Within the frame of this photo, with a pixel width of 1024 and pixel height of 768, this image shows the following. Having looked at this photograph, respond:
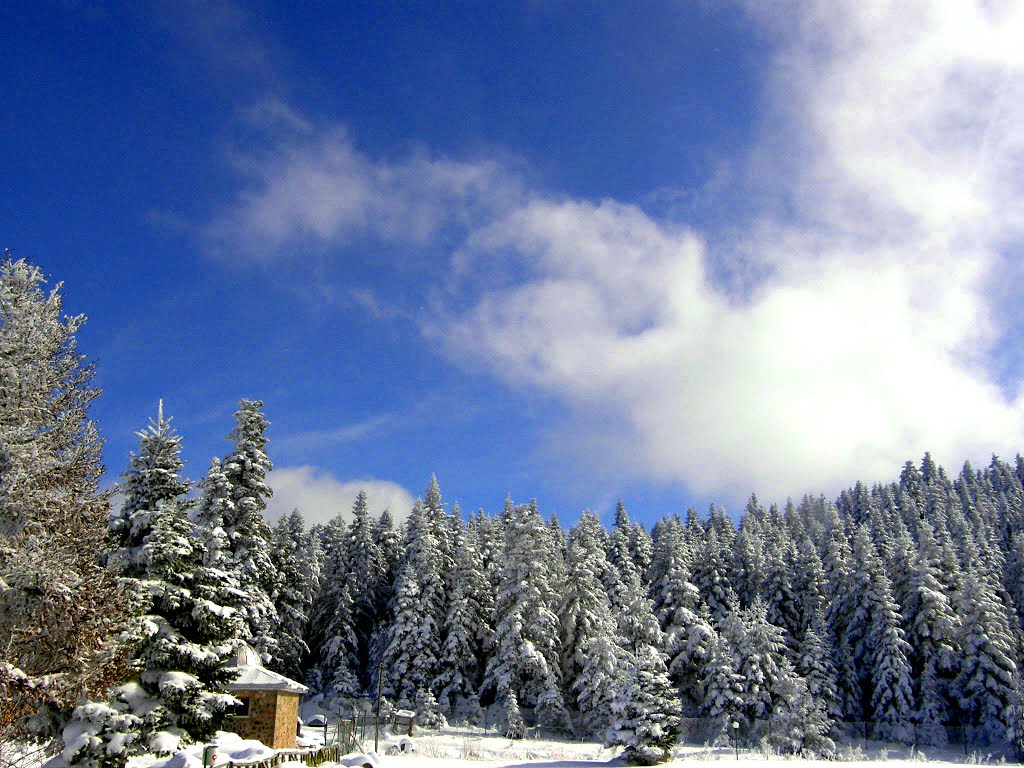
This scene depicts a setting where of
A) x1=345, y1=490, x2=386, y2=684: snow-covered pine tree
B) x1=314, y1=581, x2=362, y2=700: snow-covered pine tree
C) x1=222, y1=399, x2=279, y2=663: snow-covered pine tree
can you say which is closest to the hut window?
Result: x1=222, y1=399, x2=279, y2=663: snow-covered pine tree

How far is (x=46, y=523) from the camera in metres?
15.5

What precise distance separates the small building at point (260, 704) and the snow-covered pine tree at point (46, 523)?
13.0 metres

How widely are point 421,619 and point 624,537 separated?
29431 mm

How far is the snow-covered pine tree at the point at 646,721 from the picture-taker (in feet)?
104

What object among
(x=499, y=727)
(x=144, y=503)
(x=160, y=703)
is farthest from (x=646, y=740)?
(x=144, y=503)

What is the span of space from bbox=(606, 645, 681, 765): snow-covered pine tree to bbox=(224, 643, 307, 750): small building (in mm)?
14709

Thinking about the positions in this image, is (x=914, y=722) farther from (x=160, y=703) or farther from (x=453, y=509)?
(x=160, y=703)

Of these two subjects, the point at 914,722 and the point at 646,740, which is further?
the point at 914,722

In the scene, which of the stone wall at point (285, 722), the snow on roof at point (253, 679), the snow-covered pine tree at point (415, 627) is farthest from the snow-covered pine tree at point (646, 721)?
the snow-covered pine tree at point (415, 627)

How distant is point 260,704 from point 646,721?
55.5 feet

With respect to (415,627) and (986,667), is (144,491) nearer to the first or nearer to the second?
(415,627)

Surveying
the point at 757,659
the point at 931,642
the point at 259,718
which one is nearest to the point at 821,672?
the point at 757,659

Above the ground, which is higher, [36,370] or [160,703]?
[36,370]

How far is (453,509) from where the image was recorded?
71062 millimetres
